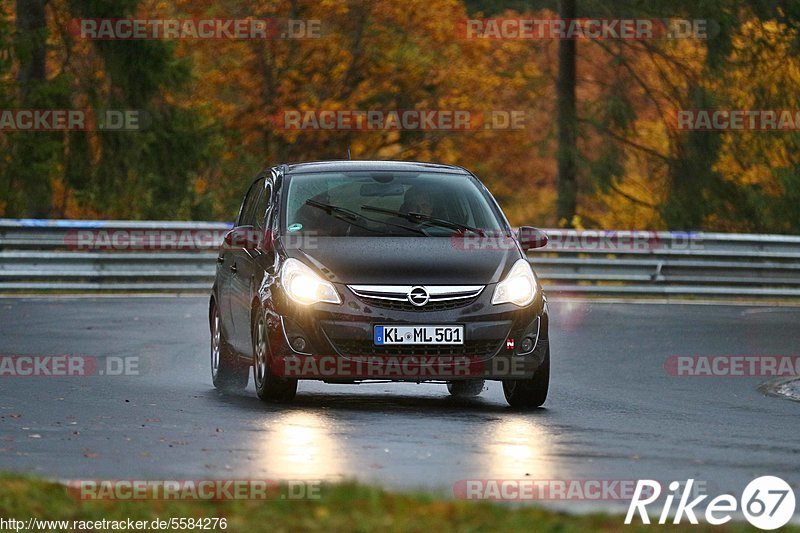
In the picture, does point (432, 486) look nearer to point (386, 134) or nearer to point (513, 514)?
point (513, 514)

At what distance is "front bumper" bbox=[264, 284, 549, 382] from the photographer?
12.2m

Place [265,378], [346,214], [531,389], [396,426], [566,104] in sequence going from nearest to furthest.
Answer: [396,426], [265,378], [531,389], [346,214], [566,104]

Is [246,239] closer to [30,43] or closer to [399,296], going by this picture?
[399,296]

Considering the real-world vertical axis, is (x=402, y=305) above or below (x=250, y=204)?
below

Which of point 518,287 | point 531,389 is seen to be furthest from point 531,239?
point 531,389

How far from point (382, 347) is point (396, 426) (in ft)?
2.93

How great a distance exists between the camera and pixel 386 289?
12242 millimetres

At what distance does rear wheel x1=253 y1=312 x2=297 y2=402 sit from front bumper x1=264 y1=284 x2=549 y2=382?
0.18 metres

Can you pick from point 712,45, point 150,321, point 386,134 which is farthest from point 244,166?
point 150,321

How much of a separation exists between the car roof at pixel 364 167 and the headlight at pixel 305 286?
5.48 ft

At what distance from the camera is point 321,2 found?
146 ft

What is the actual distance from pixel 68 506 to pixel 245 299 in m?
5.86

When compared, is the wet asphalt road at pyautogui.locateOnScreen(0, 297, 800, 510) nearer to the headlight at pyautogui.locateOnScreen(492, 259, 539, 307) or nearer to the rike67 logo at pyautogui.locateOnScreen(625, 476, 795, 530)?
the rike67 logo at pyautogui.locateOnScreen(625, 476, 795, 530)

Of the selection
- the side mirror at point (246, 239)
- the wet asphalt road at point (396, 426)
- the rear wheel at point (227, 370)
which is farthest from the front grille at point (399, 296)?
the rear wheel at point (227, 370)
